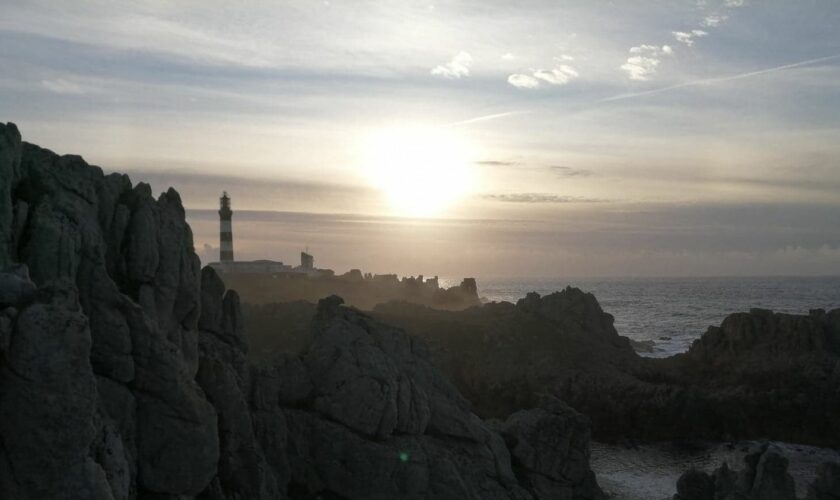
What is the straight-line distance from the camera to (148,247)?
20891 millimetres

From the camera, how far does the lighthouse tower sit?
9419 cm

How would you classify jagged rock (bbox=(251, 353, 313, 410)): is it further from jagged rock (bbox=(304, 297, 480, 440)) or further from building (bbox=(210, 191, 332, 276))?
building (bbox=(210, 191, 332, 276))

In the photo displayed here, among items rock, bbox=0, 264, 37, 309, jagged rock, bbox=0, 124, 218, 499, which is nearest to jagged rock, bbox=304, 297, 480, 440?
jagged rock, bbox=0, 124, 218, 499

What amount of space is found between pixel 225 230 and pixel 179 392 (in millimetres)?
83406

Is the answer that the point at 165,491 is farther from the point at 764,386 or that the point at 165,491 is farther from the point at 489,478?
the point at 764,386

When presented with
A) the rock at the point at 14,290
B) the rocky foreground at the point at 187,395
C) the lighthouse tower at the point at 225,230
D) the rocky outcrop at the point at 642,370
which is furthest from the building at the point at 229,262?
the rock at the point at 14,290

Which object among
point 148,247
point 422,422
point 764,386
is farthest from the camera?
point 764,386

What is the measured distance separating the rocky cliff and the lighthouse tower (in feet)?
210

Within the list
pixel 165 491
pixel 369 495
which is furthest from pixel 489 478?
pixel 165 491

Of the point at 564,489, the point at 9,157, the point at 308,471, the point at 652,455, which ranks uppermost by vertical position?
the point at 9,157

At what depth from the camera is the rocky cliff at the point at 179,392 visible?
45.1 ft

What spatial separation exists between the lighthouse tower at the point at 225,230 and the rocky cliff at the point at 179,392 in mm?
64039

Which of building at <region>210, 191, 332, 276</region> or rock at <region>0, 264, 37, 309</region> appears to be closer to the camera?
rock at <region>0, 264, 37, 309</region>

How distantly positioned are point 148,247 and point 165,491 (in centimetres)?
673
